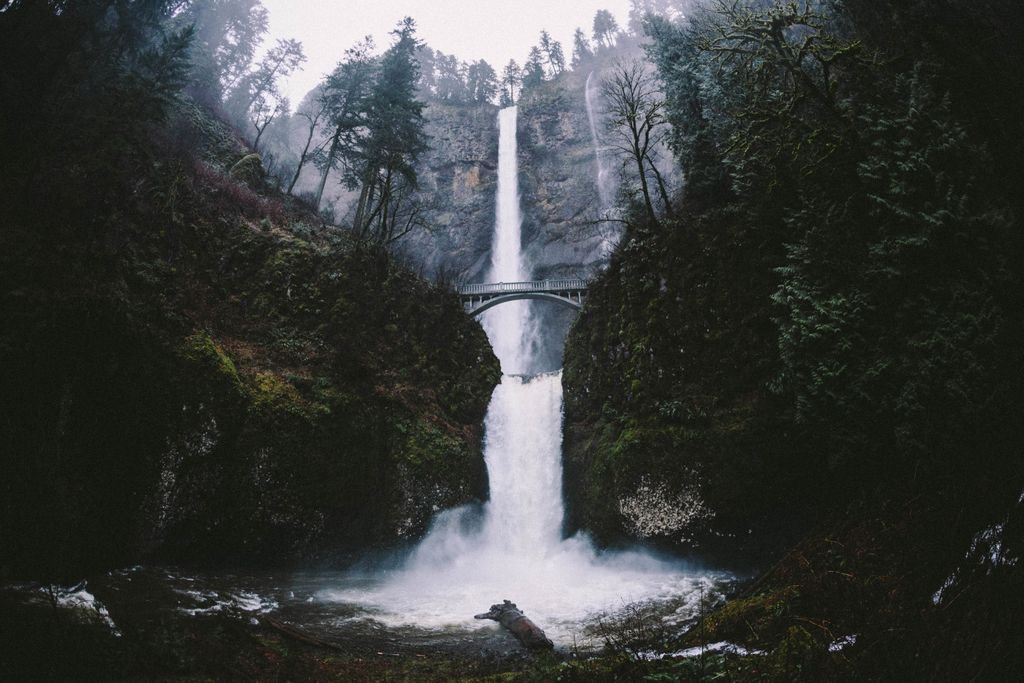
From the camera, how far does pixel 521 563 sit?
13664 mm

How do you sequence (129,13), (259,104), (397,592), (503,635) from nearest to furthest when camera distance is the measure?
(503,635)
(397,592)
(129,13)
(259,104)

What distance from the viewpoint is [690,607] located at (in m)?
9.20

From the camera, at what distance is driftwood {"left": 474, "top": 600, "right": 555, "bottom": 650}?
7.49 m

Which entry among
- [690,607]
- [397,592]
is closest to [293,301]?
[397,592]

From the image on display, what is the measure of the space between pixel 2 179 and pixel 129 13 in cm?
1094

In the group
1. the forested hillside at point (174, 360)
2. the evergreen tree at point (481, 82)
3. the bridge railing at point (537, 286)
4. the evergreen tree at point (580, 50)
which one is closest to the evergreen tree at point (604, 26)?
the evergreen tree at point (580, 50)

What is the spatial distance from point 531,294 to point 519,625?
2435cm

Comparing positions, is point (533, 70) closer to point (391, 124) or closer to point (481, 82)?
point (481, 82)

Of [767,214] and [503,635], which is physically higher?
[767,214]

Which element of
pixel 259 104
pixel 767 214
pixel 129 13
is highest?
pixel 259 104

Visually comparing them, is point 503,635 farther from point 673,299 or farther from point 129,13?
point 129,13

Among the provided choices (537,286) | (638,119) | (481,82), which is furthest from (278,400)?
(481,82)

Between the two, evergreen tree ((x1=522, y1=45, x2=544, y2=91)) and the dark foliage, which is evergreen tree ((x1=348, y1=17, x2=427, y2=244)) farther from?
evergreen tree ((x1=522, y1=45, x2=544, y2=91))

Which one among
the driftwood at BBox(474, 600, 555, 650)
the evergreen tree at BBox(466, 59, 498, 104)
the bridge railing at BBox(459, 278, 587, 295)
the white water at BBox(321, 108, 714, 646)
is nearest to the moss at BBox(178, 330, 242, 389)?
the white water at BBox(321, 108, 714, 646)
